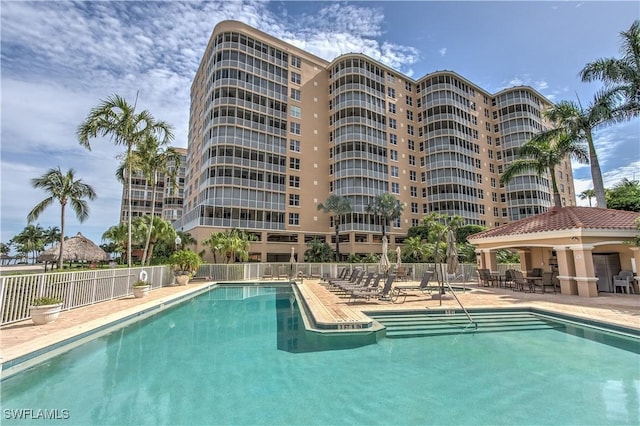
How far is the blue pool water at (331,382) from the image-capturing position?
462cm

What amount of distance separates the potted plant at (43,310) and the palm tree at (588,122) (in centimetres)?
2841

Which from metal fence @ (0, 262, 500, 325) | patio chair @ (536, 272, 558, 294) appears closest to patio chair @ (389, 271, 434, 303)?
metal fence @ (0, 262, 500, 325)

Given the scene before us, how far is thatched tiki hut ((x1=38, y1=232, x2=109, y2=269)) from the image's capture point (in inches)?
1151

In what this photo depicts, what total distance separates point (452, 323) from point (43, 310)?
488 inches

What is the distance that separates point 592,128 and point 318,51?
36.8 metres

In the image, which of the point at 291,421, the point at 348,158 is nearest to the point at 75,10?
the point at 291,421

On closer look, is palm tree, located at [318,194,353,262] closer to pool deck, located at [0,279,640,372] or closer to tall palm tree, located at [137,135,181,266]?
tall palm tree, located at [137,135,181,266]

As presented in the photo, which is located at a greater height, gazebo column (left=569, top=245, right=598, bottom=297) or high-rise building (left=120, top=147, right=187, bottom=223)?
high-rise building (left=120, top=147, right=187, bottom=223)

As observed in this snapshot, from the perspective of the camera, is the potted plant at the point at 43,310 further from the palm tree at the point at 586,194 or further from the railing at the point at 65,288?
the palm tree at the point at 586,194

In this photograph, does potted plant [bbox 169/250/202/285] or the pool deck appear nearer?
the pool deck

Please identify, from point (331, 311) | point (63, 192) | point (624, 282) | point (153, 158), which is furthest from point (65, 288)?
point (624, 282)

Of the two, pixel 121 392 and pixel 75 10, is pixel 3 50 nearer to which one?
pixel 75 10

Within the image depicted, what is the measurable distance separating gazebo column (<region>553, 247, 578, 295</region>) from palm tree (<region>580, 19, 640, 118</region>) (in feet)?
36.2

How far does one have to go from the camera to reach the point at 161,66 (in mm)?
16938
